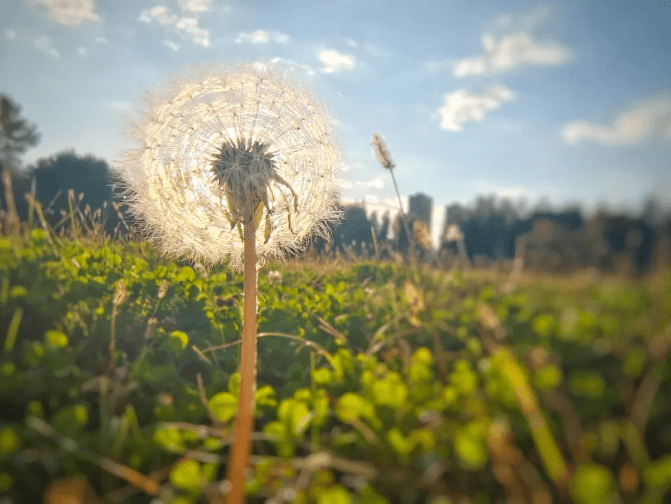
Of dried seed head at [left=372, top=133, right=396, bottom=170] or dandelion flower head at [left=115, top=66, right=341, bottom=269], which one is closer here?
dandelion flower head at [left=115, top=66, right=341, bottom=269]

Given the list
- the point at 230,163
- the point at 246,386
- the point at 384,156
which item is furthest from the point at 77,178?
the point at 246,386

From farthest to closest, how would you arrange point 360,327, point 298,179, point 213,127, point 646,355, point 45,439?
point 360,327
point 298,179
point 213,127
point 45,439
point 646,355

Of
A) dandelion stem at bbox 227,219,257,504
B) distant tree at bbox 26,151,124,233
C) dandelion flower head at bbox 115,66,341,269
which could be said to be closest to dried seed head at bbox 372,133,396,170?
dandelion flower head at bbox 115,66,341,269

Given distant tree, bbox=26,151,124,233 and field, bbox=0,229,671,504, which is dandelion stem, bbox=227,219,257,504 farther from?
distant tree, bbox=26,151,124,233

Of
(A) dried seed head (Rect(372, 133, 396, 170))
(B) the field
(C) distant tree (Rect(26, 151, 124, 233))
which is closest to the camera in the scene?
(B) the field

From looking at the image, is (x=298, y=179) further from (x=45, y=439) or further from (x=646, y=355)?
(x=646, y=355)

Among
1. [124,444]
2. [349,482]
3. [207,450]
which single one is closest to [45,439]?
[124,444]

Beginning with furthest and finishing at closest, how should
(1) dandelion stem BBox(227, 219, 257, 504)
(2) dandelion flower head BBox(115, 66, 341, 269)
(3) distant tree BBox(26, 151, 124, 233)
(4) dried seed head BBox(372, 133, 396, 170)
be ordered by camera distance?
(3) distant tree BBox(26, 151, 124, 233) < (4) dried seed head BBox(372, 133, 396, 170) < (2) dandelion flower head BBox(115, 66, 341, 269) < (1) dandelion stem BBox(227, 219, 257, 504)
